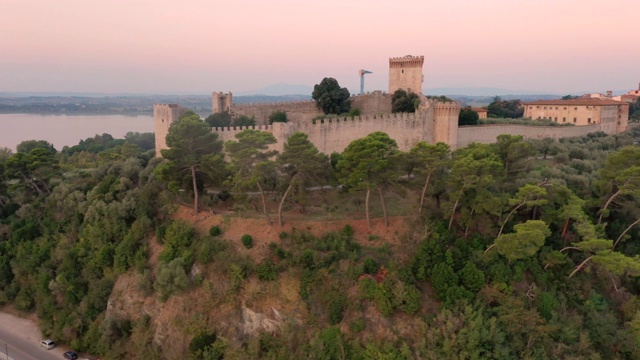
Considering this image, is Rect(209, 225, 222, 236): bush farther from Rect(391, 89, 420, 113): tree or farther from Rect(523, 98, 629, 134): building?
Rect(523, 98, 629, 134): building

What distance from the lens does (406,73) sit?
1268 inches

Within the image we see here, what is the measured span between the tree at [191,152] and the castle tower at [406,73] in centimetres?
1583

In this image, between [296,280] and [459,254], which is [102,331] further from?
[459,254]

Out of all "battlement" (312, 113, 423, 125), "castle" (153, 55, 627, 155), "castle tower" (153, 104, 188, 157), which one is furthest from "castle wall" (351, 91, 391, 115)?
"castle tower" (153, 104, 188, 157)

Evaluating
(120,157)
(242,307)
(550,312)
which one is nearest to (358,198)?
(242,307)

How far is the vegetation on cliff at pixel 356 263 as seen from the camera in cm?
1570

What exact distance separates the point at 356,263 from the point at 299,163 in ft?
14.6

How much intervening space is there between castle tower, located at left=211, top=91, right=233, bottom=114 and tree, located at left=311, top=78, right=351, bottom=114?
624cm

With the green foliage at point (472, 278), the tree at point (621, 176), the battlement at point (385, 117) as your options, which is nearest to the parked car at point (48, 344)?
the battlement at point (385, 117)

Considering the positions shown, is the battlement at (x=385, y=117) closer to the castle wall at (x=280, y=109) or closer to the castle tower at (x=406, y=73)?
the castle wall at (x=280, y=109)

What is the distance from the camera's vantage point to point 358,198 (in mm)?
21688

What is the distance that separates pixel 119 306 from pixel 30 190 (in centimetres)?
1279

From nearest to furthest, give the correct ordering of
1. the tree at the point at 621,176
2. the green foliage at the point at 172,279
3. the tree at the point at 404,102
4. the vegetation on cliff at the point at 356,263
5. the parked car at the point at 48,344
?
the vegetation on cliff at the point at 356,263
the tree at the point at 621,176
the green foliage at the point at 172,279
the parked car at the point at 48,344
the tree at the point at 404,102

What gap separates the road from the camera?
760 inches
